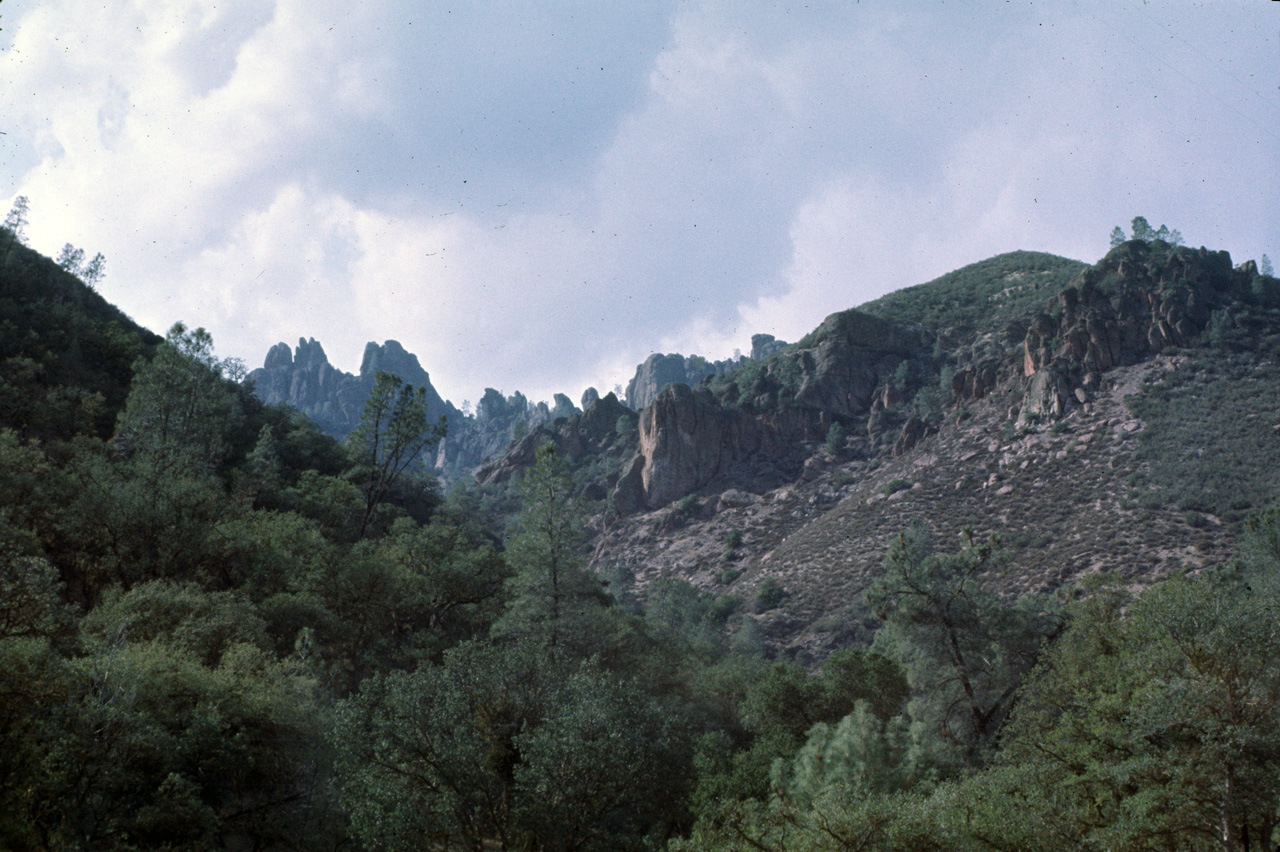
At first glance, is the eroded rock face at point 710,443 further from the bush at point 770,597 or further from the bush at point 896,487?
the bush at point 770,597

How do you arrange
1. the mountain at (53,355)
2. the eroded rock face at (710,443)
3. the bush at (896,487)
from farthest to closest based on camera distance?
the eroded rock face at (710,443) < the bush at (896,487) < the mountain at (53,355)

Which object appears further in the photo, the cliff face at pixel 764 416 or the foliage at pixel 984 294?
the foliage at pixel 984 294

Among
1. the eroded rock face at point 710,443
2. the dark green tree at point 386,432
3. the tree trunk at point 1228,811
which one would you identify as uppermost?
the eroded rock face at point 710,443

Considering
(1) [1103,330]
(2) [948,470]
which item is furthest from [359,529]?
(1) [1103,330]

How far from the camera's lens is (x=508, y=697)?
61.1 feet

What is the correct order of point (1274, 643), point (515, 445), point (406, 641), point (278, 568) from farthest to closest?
point (515, 445)
point (406, 641)
point (278, 568)
point (1274, 643)

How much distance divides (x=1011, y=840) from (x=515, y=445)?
114 meters

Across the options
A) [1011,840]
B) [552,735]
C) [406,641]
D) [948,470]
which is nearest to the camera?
[1011,840]

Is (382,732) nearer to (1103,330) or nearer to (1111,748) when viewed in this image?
(1111,748)

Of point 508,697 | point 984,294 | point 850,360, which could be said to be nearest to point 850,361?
point 850,360

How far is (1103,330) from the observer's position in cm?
7012

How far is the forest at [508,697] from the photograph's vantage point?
42.2 ft

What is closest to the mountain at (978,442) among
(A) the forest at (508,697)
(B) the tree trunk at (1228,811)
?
(A) the forest at (508,697)

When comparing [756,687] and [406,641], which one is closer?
[756,687]
